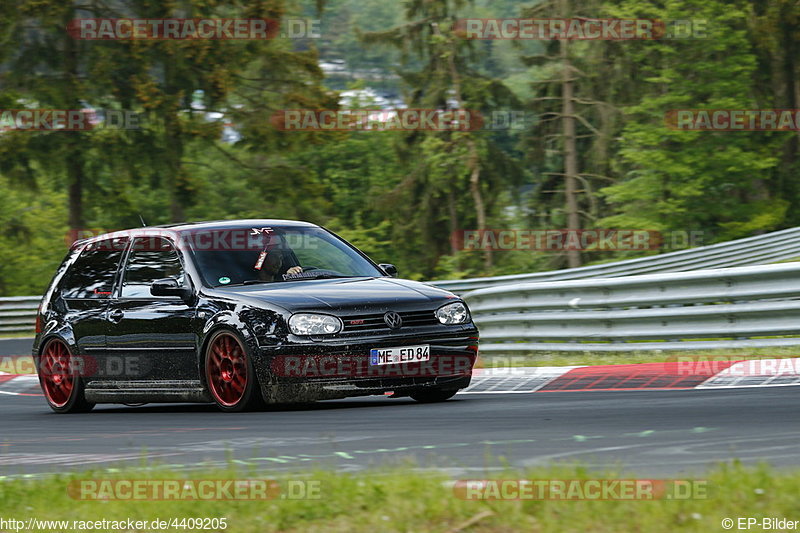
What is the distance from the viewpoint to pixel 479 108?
1850 inches

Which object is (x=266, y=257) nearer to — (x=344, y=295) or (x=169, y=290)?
(x=169, y=290)

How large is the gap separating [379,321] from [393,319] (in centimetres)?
12

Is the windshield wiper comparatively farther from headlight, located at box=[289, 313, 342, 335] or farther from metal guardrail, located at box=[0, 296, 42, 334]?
metal guardrail, located at box=[0, 296, 42, 334]

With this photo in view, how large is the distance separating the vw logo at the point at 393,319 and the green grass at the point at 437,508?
409 centimetres

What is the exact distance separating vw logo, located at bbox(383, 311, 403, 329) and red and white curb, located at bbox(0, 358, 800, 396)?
5.04 feet

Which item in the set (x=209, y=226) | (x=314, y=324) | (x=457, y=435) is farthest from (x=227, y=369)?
(x=457, y=435)

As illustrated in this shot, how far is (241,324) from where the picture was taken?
9.73m

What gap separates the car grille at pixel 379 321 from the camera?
31.9 ft

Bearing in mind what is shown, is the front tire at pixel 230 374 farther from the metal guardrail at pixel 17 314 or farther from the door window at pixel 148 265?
the metal guardrail at pixel 17 314

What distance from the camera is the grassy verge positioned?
1123 cm

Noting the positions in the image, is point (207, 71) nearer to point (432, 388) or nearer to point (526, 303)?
point (526, 303)

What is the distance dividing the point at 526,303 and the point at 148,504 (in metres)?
9.74

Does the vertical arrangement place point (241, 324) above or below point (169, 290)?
below

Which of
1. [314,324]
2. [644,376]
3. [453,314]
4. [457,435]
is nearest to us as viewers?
[457,435]
